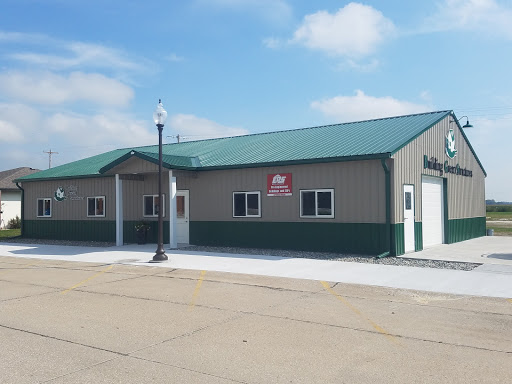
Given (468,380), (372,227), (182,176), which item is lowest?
(468,380)

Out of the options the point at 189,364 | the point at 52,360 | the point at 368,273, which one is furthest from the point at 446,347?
the point at 368,273

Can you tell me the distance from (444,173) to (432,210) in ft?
6.20

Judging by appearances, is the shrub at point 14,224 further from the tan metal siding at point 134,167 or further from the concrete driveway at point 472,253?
the concrete driveway at point 472,253

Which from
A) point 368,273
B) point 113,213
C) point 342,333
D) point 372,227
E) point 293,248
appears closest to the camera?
point 342,333

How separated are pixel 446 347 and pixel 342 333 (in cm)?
137

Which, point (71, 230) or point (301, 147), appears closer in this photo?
point (301, 147)

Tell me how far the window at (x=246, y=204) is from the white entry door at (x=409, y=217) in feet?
16.7

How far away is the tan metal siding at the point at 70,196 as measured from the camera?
22734 millimetres

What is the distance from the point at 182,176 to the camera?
1948 centimetres

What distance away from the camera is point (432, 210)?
19281 millimetres

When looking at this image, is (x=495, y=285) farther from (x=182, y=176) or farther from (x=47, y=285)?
(x=182, y=176)

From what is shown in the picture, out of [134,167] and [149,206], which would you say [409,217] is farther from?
[149,206]

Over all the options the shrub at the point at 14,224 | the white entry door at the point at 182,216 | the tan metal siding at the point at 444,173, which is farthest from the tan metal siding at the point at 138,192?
the shrub at the point at 14,224

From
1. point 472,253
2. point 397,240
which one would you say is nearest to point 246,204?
point 397,240
